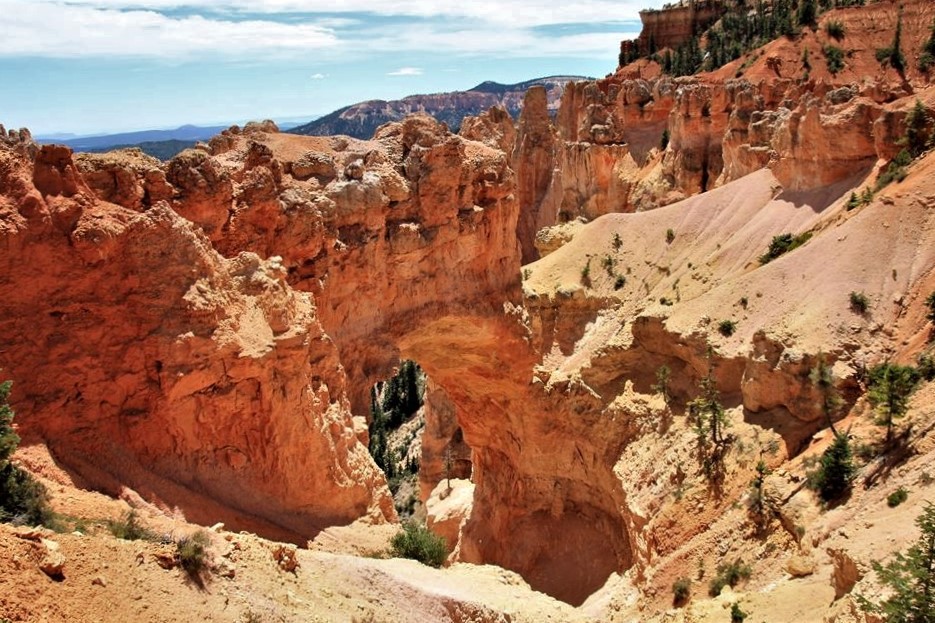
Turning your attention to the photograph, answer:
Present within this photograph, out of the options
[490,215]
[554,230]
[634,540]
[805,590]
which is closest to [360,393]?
[490,215]

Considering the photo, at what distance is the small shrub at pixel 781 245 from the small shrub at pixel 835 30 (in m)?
65.4

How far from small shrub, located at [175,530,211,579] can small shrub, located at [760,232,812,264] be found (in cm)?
3196

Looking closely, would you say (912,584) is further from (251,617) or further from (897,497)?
(251,617)

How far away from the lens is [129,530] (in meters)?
13.3

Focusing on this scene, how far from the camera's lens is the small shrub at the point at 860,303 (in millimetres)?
29422

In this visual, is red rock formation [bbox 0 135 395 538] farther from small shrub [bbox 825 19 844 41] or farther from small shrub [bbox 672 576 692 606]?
small shrub [bbox 825 19 844 41]

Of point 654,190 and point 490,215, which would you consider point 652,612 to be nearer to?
point 490,215

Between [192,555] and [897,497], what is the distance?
16.7m

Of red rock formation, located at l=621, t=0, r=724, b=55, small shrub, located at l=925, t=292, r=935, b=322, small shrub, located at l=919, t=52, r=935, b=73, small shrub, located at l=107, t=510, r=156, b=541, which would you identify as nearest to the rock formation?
small shrub, located at l=925, t=292, r=935, b=322

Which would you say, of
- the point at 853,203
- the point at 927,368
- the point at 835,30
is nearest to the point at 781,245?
the point at 853,203

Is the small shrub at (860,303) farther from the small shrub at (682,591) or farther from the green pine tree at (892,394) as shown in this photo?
the small shrub at (682,591)

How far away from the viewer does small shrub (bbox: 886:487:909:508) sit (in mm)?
19562

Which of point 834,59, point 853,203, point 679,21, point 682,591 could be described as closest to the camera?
point 682,591

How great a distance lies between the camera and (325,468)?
2016cm
